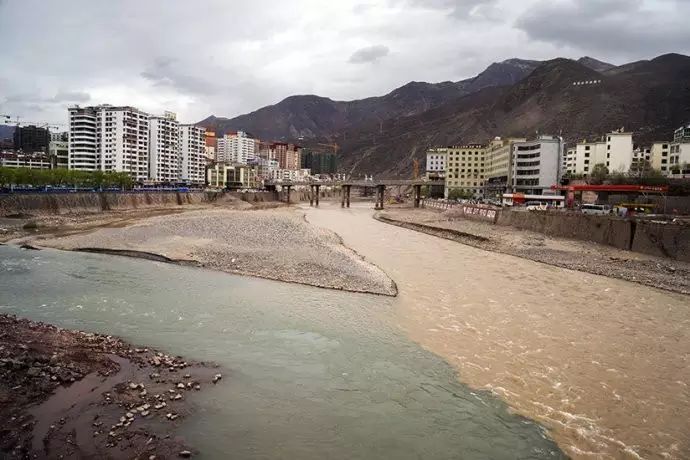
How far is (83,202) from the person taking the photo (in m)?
70.0

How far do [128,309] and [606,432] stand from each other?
16.9 metres

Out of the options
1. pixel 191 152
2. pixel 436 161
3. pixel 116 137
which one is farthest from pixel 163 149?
pixel 436 161

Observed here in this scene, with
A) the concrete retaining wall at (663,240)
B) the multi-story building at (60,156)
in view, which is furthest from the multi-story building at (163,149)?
the concrete retaining wall at (663,240)

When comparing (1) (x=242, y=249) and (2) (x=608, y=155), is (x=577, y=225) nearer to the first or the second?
(1) (x=242, y=249)

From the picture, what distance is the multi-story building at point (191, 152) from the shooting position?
476 feet

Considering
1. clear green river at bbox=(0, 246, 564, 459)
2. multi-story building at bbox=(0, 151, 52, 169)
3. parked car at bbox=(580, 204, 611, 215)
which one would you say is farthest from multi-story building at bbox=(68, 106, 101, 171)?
parked car at bbox=(580, 204, 611, 215)

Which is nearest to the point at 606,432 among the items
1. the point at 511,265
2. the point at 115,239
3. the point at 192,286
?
the point at 192,286

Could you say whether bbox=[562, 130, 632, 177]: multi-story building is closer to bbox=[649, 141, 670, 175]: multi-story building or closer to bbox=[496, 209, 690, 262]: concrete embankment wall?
bbox=[649, 141, 670, 175]: multi-story building

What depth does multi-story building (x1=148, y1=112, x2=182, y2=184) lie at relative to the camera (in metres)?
129

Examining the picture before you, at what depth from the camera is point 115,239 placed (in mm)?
37750

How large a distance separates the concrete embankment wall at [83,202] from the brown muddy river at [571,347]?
53966 millimetres

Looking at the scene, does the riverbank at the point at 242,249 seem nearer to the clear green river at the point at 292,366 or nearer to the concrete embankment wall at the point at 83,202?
the clear green river at the point at 292,366

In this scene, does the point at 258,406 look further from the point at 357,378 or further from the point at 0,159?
the point at 0,159

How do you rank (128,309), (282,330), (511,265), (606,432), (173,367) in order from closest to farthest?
(606,432) → (173,367) → (282,330) → (128,309) → (511,265)
